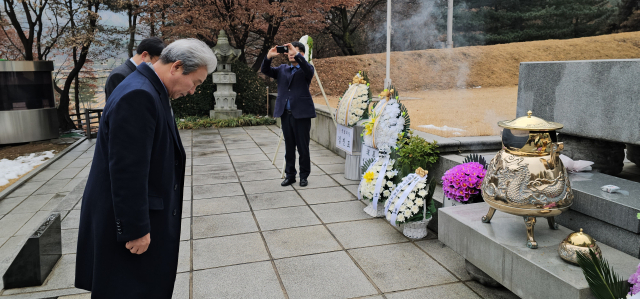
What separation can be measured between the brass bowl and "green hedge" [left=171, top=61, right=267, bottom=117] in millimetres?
12244

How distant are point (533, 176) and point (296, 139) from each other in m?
3.47

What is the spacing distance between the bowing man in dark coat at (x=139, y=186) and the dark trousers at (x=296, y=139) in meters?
3.42

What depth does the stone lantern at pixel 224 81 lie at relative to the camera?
12.8 m

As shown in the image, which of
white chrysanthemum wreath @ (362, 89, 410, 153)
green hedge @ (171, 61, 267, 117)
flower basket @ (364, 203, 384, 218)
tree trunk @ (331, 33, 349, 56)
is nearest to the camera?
flower basket @ (364, 203, 384, 218)

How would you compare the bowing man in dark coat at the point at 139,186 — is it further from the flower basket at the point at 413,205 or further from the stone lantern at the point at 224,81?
the stone lantern at the point at 224,81

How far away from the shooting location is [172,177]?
192 centimetres

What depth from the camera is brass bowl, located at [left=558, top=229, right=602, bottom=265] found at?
2129mm

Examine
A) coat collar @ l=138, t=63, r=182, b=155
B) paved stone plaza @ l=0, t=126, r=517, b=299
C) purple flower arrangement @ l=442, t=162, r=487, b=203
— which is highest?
coat collar @ l=138, t=63, r=182, b=155

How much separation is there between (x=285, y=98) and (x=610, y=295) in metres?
4.12

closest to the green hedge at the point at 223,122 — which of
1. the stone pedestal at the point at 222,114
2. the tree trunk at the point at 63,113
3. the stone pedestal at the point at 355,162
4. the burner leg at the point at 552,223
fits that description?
the stone pedestal at the point at 222,114

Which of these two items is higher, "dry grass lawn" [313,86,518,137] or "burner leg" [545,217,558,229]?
"dry grass lawn" [313,86,518,137]

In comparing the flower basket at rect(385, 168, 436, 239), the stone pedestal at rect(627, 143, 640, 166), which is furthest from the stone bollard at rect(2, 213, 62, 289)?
the stone pedestal at rect(627, 143, 640, 166)

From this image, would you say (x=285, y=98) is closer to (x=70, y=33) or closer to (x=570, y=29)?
(x=570, y=29)

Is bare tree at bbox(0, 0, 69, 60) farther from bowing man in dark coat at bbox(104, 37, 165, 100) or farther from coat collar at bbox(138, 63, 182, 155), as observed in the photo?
coat collar at bbox(138, 63, 182, 155)
